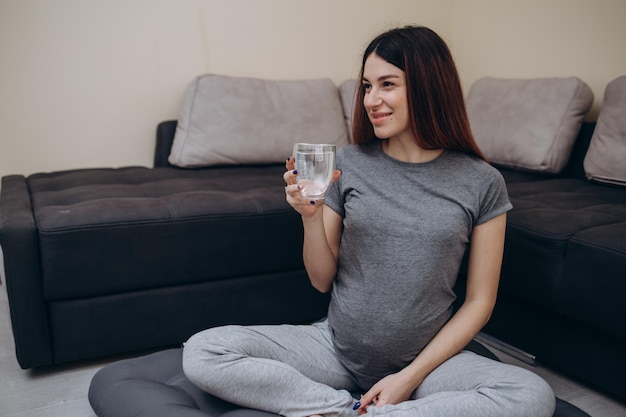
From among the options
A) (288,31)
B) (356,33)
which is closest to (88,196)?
(288,31)

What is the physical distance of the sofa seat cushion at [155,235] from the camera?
167cm

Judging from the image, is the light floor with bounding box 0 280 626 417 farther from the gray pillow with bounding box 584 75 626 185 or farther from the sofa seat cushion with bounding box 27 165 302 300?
the gray pillow with bounding box 584 75 626 185

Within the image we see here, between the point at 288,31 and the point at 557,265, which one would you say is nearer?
the point at 557,265

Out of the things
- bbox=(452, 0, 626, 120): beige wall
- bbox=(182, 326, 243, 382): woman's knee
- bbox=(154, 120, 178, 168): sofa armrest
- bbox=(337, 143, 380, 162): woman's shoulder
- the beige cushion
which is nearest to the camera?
bbox=(182, 326, 243, 382): woman's knee

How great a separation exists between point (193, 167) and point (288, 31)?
3.00ft

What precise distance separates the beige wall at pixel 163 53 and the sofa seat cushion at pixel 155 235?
551 millimetres

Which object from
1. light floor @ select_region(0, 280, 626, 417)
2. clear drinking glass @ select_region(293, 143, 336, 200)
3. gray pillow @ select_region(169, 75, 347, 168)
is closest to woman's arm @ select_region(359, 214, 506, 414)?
clear drinking glass @ select_region(293, 143, 336, 200)

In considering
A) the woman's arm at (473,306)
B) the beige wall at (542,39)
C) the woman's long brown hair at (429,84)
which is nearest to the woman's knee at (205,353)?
the woman's arm at (473,306)

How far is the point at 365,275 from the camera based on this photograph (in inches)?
50.7

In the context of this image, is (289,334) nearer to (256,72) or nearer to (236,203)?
(236,203)

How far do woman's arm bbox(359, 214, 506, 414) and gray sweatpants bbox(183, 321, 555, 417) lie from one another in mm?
32

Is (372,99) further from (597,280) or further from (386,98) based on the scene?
(597,280)

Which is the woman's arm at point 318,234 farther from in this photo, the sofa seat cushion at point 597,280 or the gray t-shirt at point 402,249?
the sofa seat cushion at point 597,280

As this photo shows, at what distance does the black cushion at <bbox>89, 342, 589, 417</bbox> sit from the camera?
1237 mm
